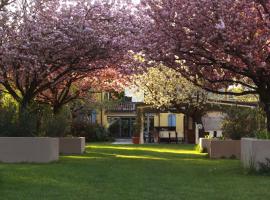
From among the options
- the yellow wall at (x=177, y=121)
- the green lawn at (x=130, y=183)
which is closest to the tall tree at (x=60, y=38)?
the green lawn at (x=130, y=183)

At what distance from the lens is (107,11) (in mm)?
21297

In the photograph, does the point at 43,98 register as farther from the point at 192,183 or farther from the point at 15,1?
the point at 192,183

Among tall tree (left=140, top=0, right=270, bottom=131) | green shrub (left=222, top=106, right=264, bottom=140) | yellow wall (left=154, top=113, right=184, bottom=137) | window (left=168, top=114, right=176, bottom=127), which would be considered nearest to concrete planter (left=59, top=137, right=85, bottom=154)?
green shrub (left=222, top=106, right=264, bottom=140)

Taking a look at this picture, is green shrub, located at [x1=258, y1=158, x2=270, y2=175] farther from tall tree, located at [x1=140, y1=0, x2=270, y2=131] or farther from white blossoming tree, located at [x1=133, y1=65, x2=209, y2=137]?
white blossoming tree, located at [x1=133, y1=65, x2=209, y2=137]

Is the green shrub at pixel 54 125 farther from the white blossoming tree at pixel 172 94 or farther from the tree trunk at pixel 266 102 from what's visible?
the white blossoming tree at pixel 172 94

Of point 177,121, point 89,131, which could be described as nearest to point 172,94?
point 89,131

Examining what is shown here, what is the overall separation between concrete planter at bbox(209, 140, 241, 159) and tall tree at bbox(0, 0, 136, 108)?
5.03 m

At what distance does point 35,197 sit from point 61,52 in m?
11.4

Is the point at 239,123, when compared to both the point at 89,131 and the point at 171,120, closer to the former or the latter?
the point at 89,131

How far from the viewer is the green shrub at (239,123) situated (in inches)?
883

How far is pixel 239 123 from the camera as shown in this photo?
2298cm

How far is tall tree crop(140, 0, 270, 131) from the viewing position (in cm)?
1627

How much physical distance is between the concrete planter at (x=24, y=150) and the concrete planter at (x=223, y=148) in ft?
23.9

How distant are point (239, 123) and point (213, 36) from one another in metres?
7.37
